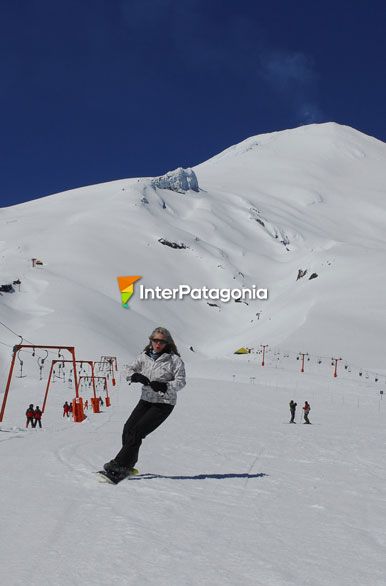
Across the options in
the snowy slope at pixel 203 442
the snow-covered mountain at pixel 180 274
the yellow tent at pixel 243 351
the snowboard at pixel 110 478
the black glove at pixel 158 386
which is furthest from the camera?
the snow-covered mountain at pixel 180 274

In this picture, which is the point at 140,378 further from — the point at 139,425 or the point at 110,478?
the point at 110,478

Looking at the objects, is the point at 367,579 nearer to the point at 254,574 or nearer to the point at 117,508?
the point at 254,574

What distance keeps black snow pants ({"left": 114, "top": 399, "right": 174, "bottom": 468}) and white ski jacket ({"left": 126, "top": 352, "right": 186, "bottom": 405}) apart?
0.10 metres

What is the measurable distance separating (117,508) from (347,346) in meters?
79.7

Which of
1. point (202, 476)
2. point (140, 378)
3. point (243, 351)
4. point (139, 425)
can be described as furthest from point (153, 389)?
point (243, 351)

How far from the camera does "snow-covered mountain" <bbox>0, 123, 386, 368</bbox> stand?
87562mm

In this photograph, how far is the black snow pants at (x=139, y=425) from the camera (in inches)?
279

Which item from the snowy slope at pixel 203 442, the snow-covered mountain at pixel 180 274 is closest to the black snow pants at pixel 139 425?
the snowy slope at pixel 203 442

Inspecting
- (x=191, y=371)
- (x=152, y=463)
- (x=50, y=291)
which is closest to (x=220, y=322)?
(x=50, y=291)

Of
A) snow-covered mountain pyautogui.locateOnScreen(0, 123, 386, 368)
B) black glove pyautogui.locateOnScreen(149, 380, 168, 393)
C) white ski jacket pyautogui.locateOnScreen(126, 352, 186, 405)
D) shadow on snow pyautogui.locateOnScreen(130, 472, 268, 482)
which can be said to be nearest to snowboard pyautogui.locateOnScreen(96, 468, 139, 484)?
Answer: shadow on snow pyautogui.locateOnScreen(130, 472, 268, 482)

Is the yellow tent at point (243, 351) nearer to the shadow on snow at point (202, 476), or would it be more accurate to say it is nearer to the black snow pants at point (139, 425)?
the shadow on snow at point (202, 476)

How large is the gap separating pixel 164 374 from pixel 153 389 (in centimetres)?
23

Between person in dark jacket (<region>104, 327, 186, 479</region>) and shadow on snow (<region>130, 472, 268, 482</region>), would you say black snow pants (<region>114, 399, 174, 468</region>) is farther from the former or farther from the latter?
shadow on snow (<region>130, 472, 268, 482</region>)

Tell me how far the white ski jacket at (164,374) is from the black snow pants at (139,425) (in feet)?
0.32
